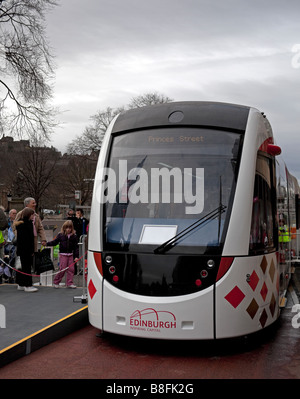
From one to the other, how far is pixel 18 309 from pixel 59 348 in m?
1.76

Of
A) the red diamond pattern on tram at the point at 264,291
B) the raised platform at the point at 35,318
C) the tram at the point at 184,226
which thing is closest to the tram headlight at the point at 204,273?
the tram at the point at 184,226

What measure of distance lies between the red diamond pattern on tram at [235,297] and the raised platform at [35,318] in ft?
8.18

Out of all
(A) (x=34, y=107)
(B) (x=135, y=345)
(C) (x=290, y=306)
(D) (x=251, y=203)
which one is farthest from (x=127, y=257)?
(A) (x=34, y=107)

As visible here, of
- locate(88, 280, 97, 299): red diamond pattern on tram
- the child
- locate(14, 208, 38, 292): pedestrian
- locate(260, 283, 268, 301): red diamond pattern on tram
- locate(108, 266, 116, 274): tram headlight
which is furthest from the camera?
the child

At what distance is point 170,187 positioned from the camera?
645cm

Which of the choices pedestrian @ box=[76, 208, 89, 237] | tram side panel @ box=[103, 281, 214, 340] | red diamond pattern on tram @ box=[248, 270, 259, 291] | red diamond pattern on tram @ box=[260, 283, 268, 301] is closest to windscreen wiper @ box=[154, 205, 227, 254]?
tram side panel @ box=[103, 281, 214, 340]

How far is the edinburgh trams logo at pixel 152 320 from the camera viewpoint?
5785mm

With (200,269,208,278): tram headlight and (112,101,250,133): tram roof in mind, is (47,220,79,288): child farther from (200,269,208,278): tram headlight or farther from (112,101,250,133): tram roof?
(200,269,208,278): tram headlight

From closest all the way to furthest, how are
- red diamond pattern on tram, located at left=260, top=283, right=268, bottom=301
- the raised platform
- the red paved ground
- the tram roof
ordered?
the red paved ground
the raised platform
red diamond pattern on tram, located at left=260, top=283, right=268, bottom=301
the tram roof

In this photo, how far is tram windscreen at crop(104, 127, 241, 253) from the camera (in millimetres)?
6113

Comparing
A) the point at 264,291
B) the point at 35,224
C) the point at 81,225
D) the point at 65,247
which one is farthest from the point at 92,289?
the point at 81,225

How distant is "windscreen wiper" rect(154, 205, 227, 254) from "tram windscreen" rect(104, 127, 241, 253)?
13mm

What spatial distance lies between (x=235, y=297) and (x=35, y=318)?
10.1 ft
